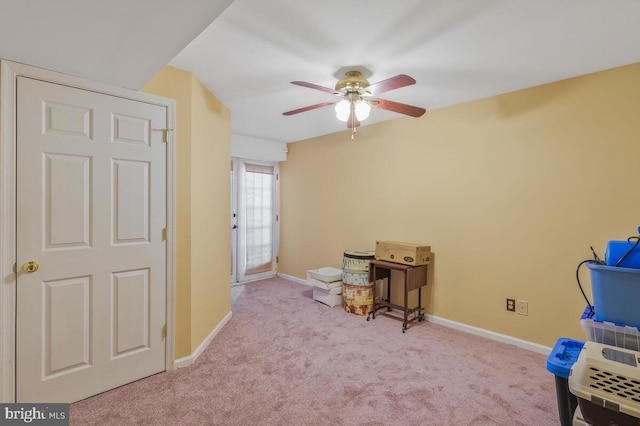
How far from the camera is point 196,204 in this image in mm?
2504

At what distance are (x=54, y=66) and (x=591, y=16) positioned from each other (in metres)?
3.03

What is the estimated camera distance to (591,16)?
5.32 ft

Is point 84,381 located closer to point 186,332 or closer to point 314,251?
point 186,332

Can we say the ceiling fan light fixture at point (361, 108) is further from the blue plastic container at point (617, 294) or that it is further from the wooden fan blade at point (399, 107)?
the blue plastic container at point (617, 294)

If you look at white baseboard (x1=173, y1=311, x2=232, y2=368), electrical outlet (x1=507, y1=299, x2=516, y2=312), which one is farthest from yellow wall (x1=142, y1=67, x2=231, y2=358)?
electrical outlet (x1=507, y1=299, x2=516, y2=312)

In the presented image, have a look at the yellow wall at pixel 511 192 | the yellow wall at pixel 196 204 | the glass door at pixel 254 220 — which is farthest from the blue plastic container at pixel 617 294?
the glass door at pixel 254 220

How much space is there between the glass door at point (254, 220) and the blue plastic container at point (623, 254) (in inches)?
170

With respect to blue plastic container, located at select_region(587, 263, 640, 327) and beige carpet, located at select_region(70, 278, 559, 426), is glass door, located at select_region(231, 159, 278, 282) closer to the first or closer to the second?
beige carpet, located at select_region(70, 278, 559, 426)

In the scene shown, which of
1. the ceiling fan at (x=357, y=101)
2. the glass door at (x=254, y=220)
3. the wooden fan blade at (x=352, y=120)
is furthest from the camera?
the glass door at (x=254, y=220)

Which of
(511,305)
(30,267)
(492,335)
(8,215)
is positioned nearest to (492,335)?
(492,335)

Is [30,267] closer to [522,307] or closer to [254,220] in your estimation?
[254,220]

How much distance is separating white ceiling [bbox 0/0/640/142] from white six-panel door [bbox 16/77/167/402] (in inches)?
10.8

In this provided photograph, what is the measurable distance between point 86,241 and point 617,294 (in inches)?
117

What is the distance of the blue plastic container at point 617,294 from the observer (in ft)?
4.43
